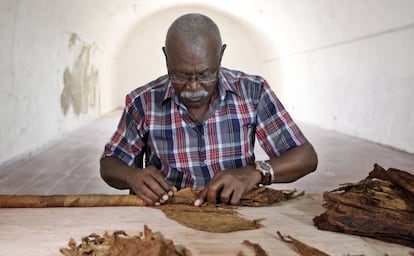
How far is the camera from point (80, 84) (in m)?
10.6

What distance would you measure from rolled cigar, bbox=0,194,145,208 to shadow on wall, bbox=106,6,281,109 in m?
14.9

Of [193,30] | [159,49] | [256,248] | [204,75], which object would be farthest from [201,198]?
[159,49]

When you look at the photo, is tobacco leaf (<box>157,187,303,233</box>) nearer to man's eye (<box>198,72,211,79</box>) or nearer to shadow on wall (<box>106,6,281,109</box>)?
man's eye (<box>198,72,211,79</box>)

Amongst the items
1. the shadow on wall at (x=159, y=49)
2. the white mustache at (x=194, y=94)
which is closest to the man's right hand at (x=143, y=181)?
the white mustache at (x=194, y=94)

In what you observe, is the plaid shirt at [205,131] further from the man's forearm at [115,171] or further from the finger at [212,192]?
the finger at [212,192]

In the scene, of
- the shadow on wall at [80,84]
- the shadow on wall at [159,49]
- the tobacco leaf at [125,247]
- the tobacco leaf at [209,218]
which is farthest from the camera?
the shadow on wall at [159,49]

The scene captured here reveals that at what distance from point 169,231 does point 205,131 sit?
92cm

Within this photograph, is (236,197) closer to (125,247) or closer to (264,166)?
(264,166)

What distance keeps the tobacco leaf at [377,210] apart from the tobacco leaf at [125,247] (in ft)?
1.68

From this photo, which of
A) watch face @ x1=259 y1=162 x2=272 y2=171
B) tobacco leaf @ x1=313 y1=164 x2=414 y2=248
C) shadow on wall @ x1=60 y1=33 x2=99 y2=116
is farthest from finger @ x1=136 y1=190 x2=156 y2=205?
shadow on wall @ x1=60 y1=33 x2=99 y2=116

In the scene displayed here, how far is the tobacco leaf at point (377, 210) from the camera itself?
1387mm

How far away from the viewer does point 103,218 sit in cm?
157

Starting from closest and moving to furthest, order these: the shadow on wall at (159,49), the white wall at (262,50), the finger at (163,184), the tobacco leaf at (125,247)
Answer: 1. the tobacco leaf at (125,247)
2. the finger at (163,184)
3. the white wall at (262,50)
4. the shadow on wall at (159,49)

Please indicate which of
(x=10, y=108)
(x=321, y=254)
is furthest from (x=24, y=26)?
(x=321, y=254)
